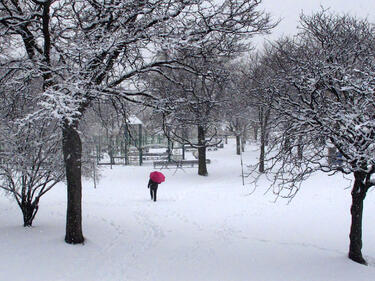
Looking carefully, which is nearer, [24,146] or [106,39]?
[106,39]

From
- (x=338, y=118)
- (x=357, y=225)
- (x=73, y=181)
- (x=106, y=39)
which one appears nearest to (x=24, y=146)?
(x=73, y=181)

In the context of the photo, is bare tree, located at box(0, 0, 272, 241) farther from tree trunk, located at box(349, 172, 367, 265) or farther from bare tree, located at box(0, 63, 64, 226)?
tree trunk, located at box(349, 172, 367, 265)

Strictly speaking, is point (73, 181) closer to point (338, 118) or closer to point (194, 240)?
point (194, 240)

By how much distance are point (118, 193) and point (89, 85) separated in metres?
10.9

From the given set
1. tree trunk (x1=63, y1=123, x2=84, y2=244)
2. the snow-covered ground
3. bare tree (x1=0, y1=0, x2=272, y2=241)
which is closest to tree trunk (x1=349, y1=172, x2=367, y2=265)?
the snow-covered ground

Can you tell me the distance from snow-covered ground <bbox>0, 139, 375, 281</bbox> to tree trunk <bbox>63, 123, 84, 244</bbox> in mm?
296

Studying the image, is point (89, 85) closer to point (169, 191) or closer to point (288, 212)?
point (288, 212)

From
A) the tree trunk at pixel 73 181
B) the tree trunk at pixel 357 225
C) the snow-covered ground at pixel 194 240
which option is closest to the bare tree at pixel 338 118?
the tree trunk at pixel 357 225

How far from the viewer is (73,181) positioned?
22.7ft

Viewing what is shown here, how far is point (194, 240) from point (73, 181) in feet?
10.8

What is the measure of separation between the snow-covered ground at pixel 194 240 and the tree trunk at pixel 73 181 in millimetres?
296

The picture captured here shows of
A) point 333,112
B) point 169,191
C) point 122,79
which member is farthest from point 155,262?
point 169,191

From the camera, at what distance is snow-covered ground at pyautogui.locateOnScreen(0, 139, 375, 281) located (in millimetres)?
6004

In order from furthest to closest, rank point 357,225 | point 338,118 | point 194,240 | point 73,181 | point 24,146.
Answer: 1. point 194,240
2. point 24,146
3. point 73,181
4. point 357,225
5. point 338,118
